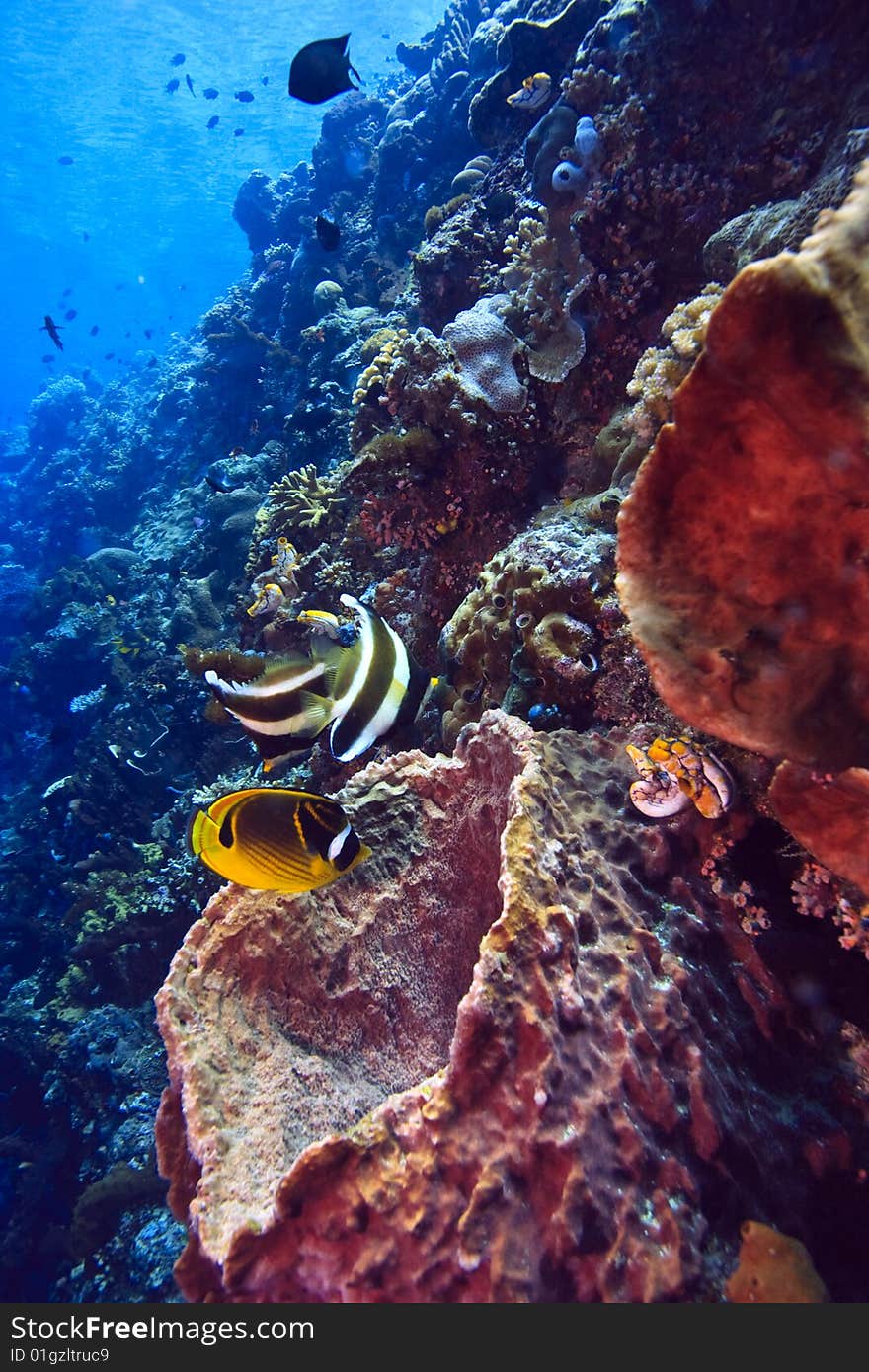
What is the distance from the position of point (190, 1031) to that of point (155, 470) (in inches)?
871

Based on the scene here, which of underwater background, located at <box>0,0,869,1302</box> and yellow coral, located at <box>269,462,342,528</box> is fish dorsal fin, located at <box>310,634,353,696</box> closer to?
underwater background, located at <box>0,0,869,1302</box>

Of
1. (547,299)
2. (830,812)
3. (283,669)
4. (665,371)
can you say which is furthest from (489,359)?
(830,812)

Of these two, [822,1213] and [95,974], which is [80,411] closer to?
[95,974]

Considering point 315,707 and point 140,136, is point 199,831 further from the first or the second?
point 140,136

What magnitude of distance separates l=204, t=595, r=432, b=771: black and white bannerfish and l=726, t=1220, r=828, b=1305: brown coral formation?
181cm

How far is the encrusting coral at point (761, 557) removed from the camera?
4.25 ft

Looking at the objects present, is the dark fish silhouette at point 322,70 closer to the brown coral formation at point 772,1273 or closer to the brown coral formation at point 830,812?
the brown coral formation at point 830,812

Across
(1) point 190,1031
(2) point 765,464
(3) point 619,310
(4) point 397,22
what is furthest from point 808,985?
(4) point 397,22

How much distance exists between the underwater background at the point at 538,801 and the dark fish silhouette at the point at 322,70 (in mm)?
68

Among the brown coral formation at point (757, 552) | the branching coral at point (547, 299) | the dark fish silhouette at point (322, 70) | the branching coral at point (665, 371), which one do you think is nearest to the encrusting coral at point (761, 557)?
the brown coral formation at point (757, 552)

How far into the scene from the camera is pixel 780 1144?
1.91 meters

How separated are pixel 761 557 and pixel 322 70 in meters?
7.09

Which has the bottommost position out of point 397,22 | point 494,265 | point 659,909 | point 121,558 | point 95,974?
point 95,974

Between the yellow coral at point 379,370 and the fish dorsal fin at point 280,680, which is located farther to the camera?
the yellow coral at point 379,370
